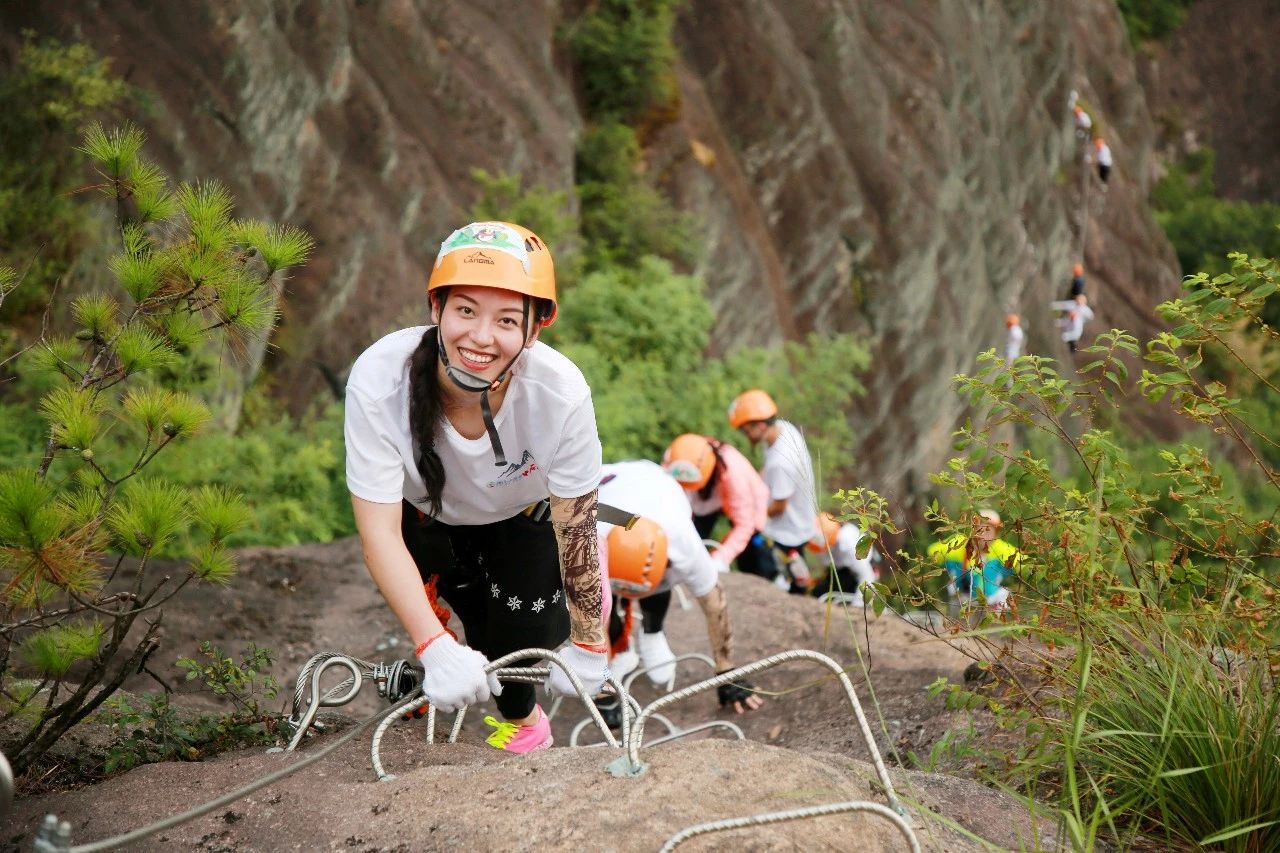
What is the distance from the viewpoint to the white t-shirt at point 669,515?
548 centimetres

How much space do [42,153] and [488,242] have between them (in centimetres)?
742

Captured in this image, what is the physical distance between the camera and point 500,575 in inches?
157

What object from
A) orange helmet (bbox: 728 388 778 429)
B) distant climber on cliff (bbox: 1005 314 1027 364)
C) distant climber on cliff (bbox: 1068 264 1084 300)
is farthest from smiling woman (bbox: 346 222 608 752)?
distant climber on cliff (bbox: 1068 264 1084 300)

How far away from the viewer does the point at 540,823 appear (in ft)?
8.49

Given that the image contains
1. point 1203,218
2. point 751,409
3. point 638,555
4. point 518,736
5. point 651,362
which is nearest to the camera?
point 518,736

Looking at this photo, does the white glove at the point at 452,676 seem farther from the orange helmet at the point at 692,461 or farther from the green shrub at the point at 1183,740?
the orange helmet at the point at 692,461

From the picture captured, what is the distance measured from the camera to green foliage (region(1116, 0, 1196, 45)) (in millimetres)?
44250

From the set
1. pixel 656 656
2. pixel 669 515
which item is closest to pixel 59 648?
pixel 669 515

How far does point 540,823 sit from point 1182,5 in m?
50.7

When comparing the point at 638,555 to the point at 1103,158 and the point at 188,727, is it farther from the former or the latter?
the point at 1103,158

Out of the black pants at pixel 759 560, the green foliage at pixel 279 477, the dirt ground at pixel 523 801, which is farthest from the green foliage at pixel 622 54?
the dirt ground at pixel 523 801

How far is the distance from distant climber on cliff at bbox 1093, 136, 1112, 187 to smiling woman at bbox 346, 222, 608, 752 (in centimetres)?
3151

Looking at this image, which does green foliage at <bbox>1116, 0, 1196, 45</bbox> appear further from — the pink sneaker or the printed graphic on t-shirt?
the printed graphic on t-shirt

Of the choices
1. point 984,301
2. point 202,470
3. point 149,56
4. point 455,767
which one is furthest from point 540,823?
point 984,301
